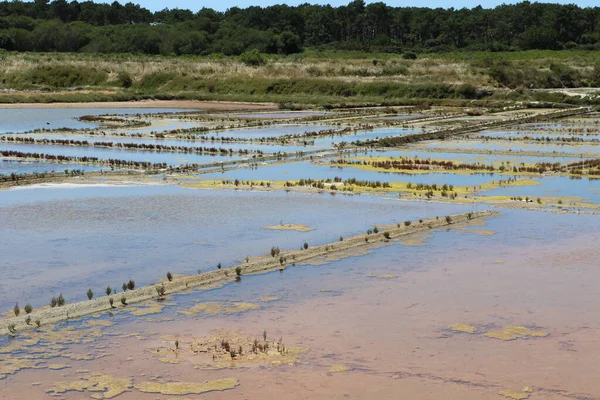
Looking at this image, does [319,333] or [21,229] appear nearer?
[319,333]

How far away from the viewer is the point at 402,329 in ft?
36.0

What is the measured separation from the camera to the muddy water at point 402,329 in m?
9.20

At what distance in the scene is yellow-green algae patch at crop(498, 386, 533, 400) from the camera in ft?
29.1

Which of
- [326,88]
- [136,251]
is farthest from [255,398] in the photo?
[326,88]

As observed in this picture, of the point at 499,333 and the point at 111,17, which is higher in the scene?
the point at 111,17

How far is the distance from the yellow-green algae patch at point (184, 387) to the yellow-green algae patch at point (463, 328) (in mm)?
3054

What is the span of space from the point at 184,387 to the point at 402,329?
3.04 meters

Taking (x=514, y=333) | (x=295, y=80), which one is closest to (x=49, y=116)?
(x=295, y=80)

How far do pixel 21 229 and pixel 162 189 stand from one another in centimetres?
560

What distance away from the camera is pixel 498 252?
1508 centimetres

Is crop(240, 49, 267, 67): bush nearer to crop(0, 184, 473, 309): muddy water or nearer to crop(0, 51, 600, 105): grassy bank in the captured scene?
crop(0, 51, 600, 105): grassy bank

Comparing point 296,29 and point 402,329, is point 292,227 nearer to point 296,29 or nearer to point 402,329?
point 402,329

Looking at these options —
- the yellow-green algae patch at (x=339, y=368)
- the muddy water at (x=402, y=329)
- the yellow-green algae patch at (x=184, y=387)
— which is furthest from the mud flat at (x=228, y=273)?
the yellow-green algae patch at (x=339, y=368)

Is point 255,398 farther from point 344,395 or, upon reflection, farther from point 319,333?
point 319,333
